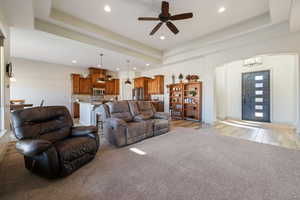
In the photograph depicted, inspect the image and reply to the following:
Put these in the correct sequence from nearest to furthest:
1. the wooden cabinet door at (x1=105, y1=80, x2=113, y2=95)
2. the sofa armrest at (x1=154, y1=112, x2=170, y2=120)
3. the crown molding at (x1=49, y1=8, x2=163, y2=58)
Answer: the crown molding at (x1=49, y1=8, x2=163, y2=58) → the sofa armrest at (x1=154, y1=112, x2=170, y2=120) → the wooden cabinet door at (x1=105, y1=80, x2=113, y2=95)

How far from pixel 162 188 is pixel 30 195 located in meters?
1.57

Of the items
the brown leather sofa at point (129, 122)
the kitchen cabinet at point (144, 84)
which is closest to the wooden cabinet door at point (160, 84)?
the kitchen cabinet at point (144, 84)

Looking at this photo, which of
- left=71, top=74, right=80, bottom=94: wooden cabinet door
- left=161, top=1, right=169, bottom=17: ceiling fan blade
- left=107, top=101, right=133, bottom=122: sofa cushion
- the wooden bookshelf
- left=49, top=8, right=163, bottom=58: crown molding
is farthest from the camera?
left=71, top=74, right=80, bottom=94: wooden cabinet door

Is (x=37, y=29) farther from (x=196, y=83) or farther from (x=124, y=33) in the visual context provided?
(x=196, y=83)

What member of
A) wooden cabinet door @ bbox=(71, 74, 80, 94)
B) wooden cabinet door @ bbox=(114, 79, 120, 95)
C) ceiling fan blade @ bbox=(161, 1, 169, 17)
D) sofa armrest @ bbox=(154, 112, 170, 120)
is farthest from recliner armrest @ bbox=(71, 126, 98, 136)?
wooden cabinet door @ bbox=(114, 79, 120, 95)

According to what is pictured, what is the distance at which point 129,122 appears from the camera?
3629 mm

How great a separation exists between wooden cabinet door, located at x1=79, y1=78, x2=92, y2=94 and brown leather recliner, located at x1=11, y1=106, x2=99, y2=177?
551 cm

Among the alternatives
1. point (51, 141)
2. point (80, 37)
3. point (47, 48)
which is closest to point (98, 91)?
point (47, 48)

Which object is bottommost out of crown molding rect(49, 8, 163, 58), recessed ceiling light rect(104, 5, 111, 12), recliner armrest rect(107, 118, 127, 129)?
recliner armrest rect(107, 118, 127, 129)

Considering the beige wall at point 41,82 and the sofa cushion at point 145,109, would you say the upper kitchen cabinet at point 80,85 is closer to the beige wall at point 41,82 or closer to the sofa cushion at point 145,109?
the beige wall at point 41,82

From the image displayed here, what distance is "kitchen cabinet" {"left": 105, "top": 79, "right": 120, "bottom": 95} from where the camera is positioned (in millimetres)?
8609

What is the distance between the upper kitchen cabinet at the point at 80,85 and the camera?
731 cm

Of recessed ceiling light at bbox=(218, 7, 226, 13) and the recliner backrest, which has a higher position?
recessed ceiling light at bbox=(218, 7, 226, 13)

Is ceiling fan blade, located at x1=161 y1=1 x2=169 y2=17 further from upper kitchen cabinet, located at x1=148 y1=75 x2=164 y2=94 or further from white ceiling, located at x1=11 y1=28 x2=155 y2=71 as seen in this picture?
upper kitchen cabinet, located at x1=148 y1=75 x2=164 y2=94
